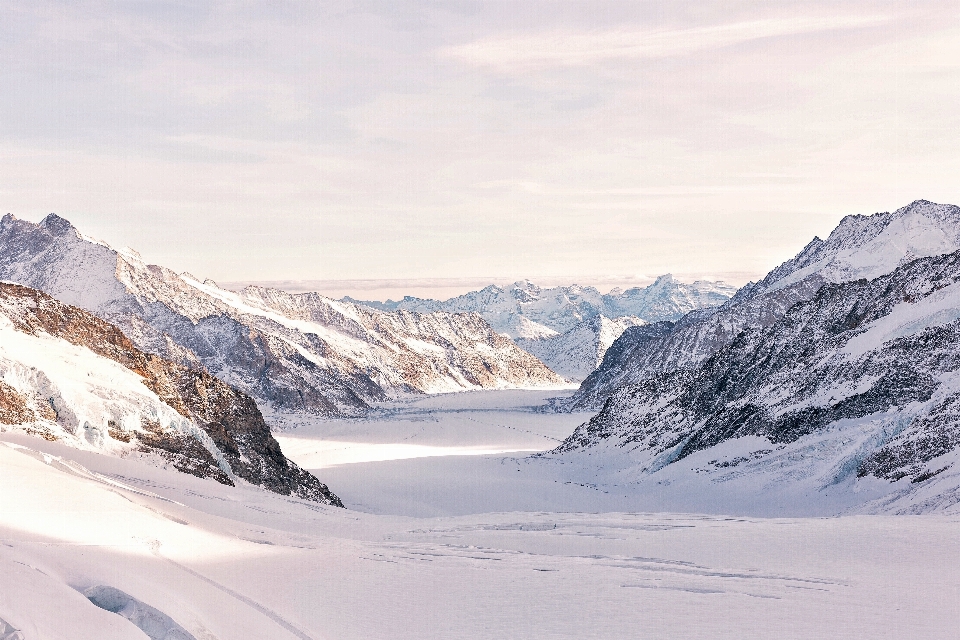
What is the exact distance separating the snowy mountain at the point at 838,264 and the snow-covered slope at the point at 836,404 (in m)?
73.3

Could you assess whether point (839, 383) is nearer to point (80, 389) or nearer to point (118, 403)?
point (118, 403)

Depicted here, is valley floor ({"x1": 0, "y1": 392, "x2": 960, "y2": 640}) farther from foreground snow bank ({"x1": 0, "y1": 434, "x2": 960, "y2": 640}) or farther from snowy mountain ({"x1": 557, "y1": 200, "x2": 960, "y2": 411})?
snowy mountain ({"x1": 557, "y1": 200, "x2": 960, "y2": 411})

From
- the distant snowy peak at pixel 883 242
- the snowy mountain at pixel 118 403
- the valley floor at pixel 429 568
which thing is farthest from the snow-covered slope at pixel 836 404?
the distant snowy peak at pixel 883 242

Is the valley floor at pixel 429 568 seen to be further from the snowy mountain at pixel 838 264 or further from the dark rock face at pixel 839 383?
the snowy mountain at pixel 838 264

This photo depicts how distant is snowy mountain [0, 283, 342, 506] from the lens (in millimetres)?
30562

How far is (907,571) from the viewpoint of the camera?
16.8 m

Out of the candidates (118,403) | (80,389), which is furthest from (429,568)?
(80,389)

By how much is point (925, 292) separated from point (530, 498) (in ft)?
109

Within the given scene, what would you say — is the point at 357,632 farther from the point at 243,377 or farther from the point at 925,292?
the point at 243,377

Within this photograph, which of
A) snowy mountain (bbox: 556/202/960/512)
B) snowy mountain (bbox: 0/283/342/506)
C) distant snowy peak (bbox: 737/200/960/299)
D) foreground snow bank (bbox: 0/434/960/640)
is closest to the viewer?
foreground snow bank (bbox: 0/434/960/640)

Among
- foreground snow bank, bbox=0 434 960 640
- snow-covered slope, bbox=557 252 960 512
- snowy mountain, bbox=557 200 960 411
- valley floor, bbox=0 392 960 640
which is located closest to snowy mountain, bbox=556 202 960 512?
snow-covered slope, bbox=557 252 960 512

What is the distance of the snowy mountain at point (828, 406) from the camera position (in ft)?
124

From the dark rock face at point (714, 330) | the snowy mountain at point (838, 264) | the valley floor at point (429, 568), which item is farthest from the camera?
the snowy mountain at point (838, 264)

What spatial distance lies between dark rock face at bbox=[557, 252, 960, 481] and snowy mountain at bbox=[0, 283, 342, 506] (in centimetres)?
3043
